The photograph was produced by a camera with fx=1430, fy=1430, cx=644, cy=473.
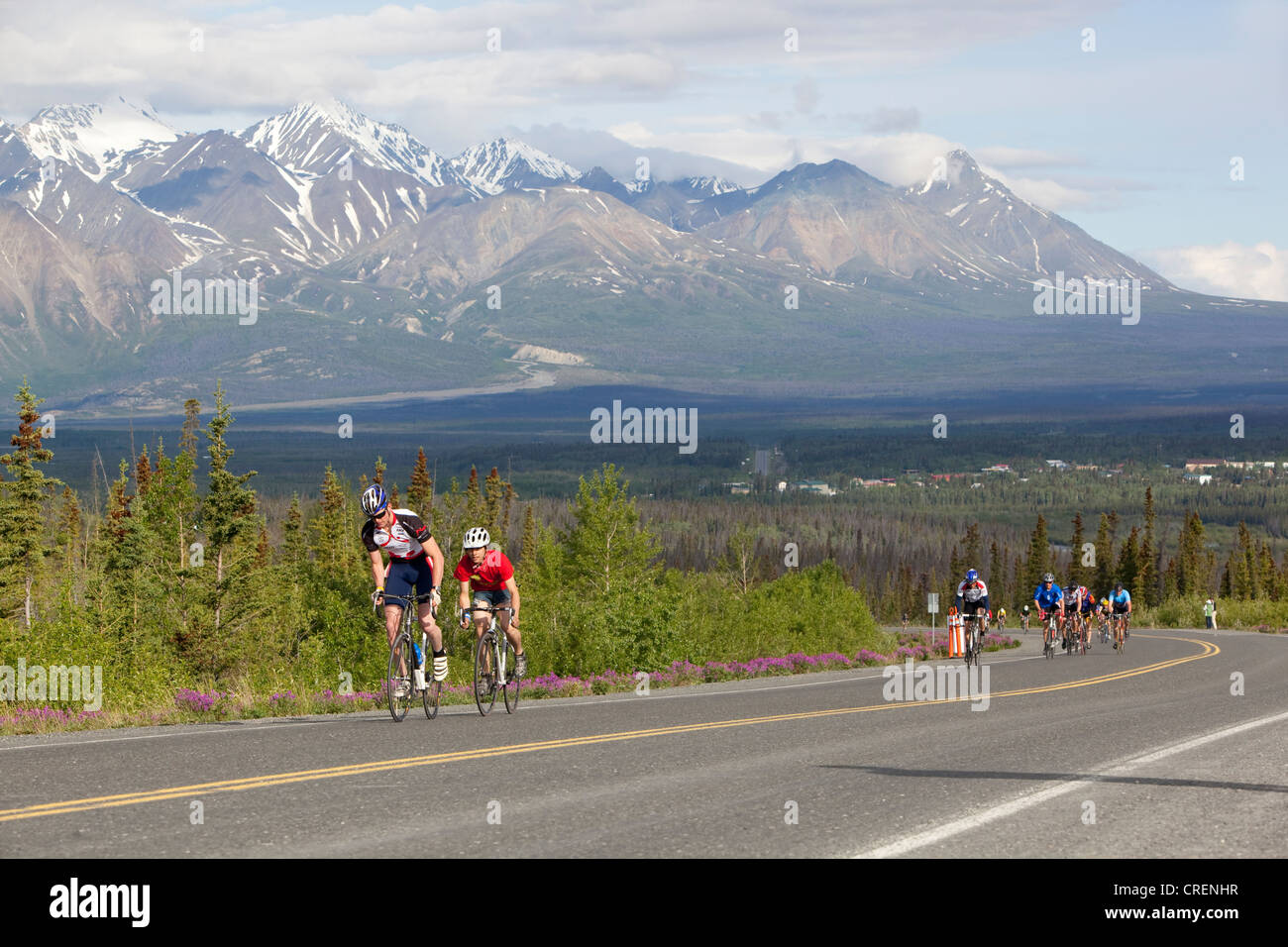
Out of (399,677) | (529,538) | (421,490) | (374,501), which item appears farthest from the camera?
(421,490)

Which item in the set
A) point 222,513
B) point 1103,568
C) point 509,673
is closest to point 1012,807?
point 509,673

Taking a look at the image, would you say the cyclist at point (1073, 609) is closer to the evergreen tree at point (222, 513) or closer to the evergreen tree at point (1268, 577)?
the evergreen tree at point (222, 513)

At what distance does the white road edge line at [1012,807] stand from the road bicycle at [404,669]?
691 centimetres

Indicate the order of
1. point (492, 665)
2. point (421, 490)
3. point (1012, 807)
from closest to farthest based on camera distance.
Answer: point (1012, 807), point (492, 665), point (421, 490)

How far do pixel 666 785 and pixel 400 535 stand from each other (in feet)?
17.6

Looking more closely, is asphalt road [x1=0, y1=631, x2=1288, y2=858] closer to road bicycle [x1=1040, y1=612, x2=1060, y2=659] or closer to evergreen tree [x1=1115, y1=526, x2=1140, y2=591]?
road bicycle [x1=1040, y1=612, x2=1060, y2=659]

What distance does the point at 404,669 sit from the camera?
1462 cm

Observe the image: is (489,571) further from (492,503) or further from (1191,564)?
(1191,564)

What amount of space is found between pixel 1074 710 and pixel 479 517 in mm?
86031

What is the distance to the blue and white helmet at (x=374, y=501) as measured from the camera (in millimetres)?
13977

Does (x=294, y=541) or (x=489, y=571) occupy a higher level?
(x=489, y=571)
